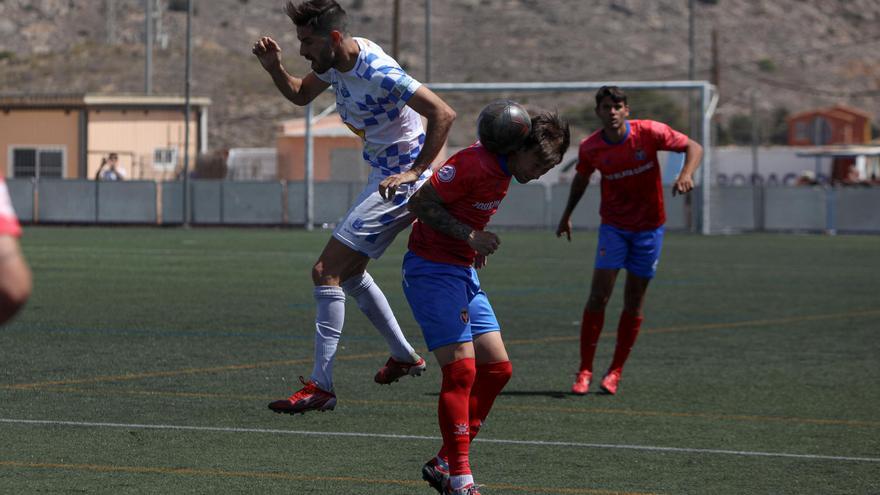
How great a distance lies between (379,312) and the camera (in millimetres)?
8906

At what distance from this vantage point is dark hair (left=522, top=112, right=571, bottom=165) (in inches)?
277

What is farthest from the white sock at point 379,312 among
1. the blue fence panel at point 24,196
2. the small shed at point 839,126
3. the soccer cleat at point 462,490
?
the small shed at point 839,126

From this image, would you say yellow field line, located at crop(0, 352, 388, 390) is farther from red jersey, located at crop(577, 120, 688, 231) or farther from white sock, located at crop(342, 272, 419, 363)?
white sock, located at crop(342, 272, 419, 363)

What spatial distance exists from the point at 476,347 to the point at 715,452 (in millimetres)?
1773

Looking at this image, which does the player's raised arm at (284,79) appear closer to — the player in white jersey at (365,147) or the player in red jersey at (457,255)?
the player in white jersey at (365,147)

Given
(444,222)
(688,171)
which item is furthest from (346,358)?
(444,222)

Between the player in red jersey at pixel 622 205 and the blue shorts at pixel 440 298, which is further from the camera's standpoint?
the player in red jersey at pixel 622 205

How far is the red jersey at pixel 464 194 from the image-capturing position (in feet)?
23.3

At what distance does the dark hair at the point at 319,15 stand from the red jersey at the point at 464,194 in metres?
1.41

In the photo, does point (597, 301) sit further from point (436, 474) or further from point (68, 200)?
point (68, 200)

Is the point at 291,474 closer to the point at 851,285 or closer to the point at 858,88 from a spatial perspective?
the point at 851,285

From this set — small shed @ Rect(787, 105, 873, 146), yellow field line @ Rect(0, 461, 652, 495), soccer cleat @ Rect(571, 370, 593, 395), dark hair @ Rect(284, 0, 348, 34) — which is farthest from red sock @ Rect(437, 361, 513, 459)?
small shed @ Rect(787, 105, 873, 146)

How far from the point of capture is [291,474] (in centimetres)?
772

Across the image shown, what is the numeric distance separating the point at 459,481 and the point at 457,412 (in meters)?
0.35
